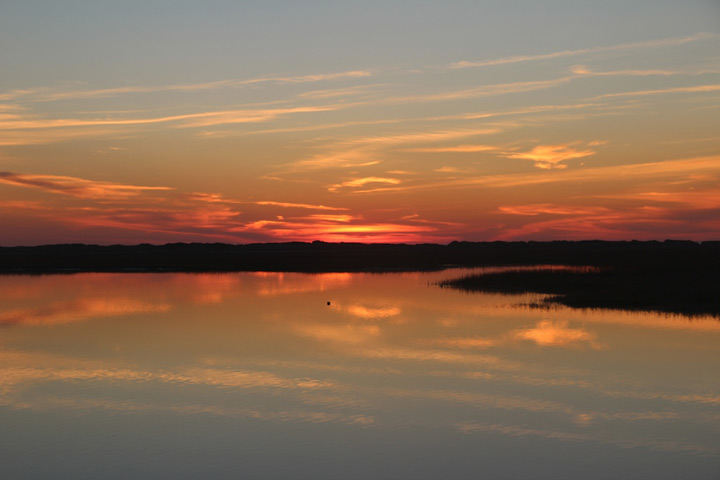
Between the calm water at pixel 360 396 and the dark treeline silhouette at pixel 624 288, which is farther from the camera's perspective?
the dark treeline silhouette at pixel 624 288

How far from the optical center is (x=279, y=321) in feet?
104

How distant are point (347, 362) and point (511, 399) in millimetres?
6308

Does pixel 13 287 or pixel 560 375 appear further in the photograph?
pixel 13 287

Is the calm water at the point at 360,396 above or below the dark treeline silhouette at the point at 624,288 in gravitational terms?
below

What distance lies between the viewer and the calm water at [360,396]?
42.4ft

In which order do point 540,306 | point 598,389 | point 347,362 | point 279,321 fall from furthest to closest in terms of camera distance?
point 540,306 < point 279,321 < point 347,362 < point 598,389

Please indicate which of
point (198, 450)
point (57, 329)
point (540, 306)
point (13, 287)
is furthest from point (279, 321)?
point (13, 287)

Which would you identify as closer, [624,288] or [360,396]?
[360,396]

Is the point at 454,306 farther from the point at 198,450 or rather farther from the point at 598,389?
the point at 198,450

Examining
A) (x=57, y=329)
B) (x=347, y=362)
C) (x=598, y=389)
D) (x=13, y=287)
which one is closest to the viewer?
(x=598, y=389)

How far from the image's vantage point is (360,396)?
17547 mm

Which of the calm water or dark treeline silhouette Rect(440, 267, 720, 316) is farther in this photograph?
dark treeline silhouette Rect(440, 267, 720, 316)

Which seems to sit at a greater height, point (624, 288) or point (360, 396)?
point (624, 288)

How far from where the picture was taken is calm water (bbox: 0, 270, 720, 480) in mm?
12914
